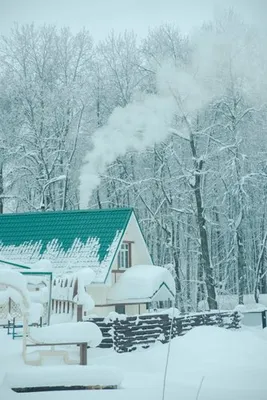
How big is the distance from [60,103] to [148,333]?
19342 millimetres

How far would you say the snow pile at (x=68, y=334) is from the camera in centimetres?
1239

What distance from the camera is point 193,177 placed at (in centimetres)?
2894

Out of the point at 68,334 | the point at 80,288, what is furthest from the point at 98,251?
the point at 68,334

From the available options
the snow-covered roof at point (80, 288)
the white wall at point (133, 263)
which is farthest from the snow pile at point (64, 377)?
the white wall at point (133, 263)

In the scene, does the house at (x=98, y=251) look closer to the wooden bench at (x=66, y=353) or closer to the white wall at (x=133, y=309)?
the white wall at (x=133, y=309)

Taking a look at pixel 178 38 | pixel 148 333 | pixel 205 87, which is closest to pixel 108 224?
pixel 148 333

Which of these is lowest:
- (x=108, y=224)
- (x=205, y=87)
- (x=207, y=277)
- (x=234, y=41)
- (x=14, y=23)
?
(x=207, y=277)

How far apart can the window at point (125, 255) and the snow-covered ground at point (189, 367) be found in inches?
280

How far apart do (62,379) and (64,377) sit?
0.06 meters

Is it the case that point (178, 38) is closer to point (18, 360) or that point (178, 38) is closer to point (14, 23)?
point (14, 23)

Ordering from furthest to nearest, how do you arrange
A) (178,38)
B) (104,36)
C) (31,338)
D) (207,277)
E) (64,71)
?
(104,36) → (64,71) → (178,38) → (207,277) → (31,338)

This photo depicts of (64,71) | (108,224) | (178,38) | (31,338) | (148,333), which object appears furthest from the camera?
(64,71)

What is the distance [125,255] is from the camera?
25.7m

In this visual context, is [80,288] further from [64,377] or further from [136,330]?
[64,377]
